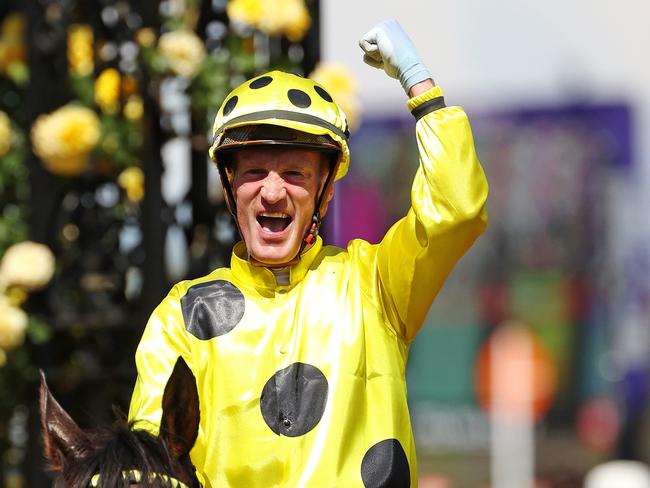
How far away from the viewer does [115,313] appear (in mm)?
5438

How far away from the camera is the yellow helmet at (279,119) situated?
8.57 ft

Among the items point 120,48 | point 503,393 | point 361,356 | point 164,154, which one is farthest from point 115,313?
point 503,393

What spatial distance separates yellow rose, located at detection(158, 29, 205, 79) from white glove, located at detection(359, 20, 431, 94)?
242 centimetres

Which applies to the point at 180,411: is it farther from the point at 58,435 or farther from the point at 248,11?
the point at 248,11

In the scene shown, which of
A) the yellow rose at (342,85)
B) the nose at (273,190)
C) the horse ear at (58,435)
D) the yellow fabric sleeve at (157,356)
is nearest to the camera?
the horse ear at (58,435)

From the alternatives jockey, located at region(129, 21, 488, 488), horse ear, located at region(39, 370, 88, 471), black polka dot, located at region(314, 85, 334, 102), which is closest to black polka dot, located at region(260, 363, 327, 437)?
jockey, located at region(129, 21, 488, 488)

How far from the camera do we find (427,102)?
2.60m

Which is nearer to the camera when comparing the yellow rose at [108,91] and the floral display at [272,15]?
the floral display at [272,15]

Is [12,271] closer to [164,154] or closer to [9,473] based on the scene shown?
[164,154]

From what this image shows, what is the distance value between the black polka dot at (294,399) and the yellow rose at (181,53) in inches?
105

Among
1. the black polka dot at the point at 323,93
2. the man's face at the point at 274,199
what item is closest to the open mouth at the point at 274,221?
the man's face at the point at 274,199

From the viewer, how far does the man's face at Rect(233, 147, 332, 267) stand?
265cm

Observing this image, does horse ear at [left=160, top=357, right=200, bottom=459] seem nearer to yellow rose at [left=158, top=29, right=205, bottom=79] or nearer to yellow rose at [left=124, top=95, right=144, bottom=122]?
yellow rose at [left=158, top=29, right=205, bottom=79]

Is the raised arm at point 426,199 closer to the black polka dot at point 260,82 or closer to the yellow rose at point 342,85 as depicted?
the black polka dot at point 260,82
